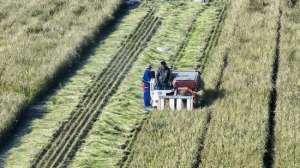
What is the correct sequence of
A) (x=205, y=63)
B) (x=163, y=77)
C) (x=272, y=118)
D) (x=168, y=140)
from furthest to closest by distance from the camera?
(x=205, y=63) → (x=163, y=77) → (x=272, y=118) → (x=168, y=140)

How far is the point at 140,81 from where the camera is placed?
19.1m

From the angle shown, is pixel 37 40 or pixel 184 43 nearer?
pixel 37 40

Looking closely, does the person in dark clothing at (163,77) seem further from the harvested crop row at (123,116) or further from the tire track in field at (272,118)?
the tire track in field at (272,118)

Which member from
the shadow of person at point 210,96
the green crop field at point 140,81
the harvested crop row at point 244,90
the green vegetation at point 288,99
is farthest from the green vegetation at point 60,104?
the green vegetation at point 288,99

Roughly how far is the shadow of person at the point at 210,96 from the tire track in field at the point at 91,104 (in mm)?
2618

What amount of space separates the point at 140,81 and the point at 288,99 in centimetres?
432

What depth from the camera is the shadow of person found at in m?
17.2

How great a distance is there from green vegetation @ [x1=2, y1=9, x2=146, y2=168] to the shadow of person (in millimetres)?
3351

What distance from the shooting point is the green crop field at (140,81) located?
1491 centimetres

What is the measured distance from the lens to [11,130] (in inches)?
632

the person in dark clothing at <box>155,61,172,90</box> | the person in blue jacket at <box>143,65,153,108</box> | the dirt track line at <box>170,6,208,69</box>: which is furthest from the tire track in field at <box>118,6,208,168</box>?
the person in dark clothing at <box>155,61,172,90</box>

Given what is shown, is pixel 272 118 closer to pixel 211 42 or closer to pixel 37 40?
pixel 211 42

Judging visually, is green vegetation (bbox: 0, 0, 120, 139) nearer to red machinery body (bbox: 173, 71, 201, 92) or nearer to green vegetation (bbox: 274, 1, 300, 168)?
red machinery body (bbox: 173, 71, 201, 92)

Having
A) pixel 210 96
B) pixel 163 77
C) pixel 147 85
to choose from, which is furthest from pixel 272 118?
pixel 147 85
